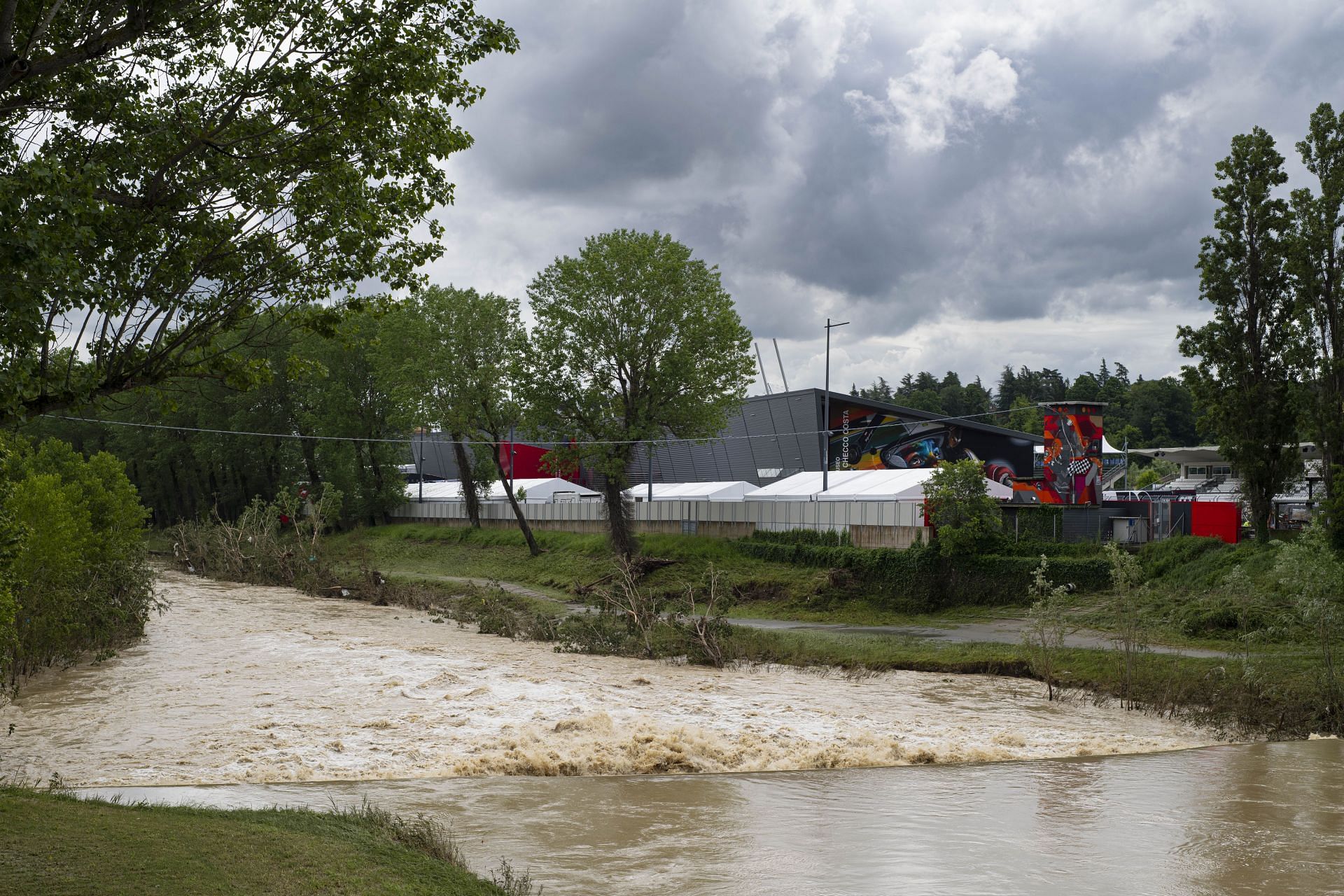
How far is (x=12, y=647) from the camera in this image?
21281mm

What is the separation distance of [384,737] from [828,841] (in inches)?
389

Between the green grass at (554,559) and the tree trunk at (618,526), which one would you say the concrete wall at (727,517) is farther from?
the tree trunk at (618,526)

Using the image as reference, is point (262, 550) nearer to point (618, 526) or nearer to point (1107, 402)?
point (618, 526)

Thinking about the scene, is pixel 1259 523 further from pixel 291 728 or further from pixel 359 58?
pixel 359 58

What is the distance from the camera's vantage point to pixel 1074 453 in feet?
154

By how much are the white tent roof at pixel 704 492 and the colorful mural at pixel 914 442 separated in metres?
11.3

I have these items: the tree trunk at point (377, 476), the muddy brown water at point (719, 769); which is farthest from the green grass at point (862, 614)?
the tree trunk at point (377, 476)

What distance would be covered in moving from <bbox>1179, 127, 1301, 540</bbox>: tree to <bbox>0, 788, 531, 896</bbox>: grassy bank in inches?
1228

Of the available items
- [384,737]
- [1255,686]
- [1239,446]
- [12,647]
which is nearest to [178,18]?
[384,737]

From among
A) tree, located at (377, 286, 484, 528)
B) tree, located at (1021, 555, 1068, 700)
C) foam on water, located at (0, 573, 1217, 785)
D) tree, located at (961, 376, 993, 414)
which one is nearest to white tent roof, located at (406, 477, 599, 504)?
tree, located at (377, 286, 484, 528)

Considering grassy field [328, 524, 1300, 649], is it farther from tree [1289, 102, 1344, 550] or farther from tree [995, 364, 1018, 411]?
tree [995, 364, 1018, 411]

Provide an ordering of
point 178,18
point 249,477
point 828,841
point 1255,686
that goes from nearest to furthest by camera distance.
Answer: point 178,18 < point 828,841 < point 1255,686 < point 249,477

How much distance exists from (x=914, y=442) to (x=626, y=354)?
Result: 30.6 metres

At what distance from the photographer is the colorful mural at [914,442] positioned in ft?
244
